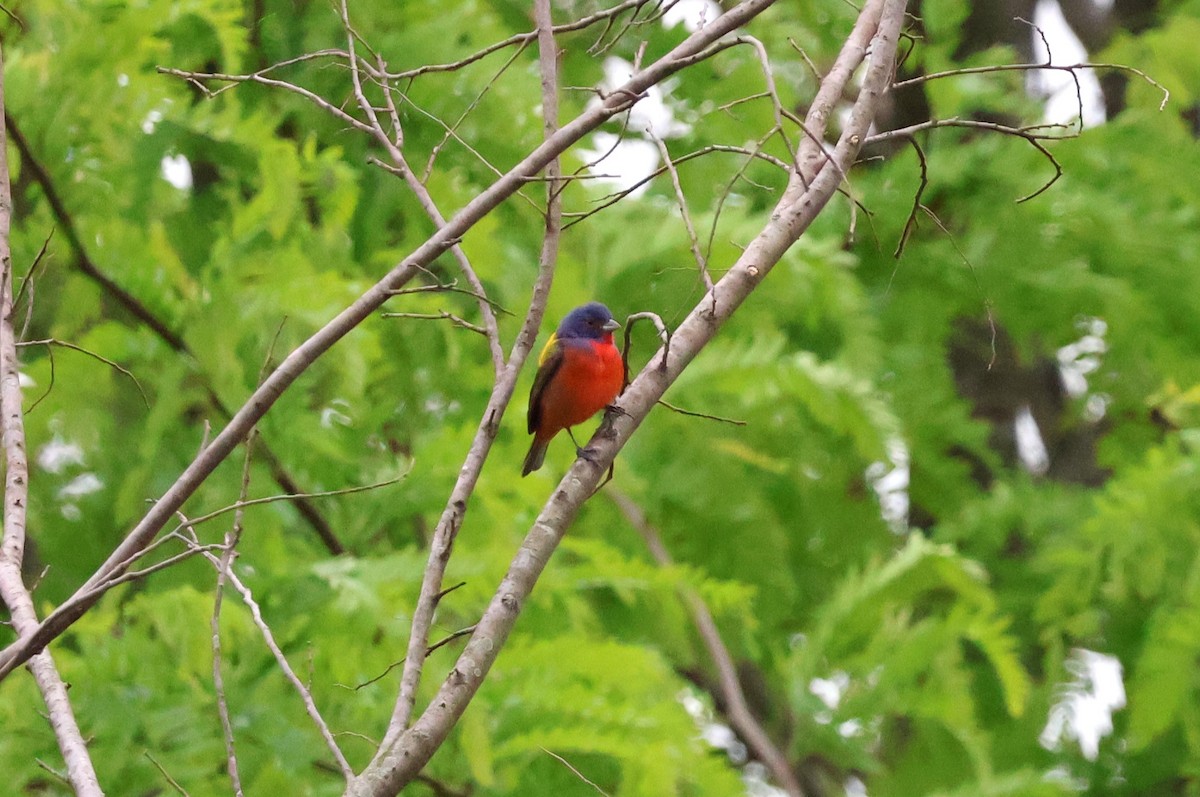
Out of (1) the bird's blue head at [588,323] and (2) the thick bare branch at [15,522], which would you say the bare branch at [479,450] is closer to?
(2) the thick bare branch at [15,522]

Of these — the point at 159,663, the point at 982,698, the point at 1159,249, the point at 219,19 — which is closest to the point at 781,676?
the point at 982,698

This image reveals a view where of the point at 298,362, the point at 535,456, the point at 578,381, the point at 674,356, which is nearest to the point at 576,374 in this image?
the point at 578,381

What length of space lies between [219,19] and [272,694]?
262 cm

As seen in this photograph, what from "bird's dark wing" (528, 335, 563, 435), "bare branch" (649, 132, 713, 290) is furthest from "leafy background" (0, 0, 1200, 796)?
"bare branch" (649, 132, 713, 290)

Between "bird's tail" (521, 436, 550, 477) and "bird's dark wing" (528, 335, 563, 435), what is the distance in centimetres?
12

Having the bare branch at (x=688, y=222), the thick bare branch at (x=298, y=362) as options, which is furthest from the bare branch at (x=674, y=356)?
the thick bare branch at (x=298, y=362)

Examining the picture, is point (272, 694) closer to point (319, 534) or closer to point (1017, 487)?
point (319, 534)

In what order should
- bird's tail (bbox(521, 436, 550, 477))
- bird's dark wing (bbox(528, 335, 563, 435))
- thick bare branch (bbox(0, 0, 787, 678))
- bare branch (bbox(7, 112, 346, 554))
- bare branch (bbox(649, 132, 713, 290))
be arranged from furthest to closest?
1. bird's tail (bbox(521, 436, 550, 477))
2. bird's dark wing (bbox(528, 335, 563, 435))
3. bare branch (bbox(7, 112, 346, 554))
4. bare branch (bbox(649, 132, 713, 290))
5. thick bare branch (bbox(0, 0, 787, 678))

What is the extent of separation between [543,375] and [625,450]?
89cm

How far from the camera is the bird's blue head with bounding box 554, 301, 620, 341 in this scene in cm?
568

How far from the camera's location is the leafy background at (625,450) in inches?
195

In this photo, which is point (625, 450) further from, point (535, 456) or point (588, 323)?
point (588, 323)

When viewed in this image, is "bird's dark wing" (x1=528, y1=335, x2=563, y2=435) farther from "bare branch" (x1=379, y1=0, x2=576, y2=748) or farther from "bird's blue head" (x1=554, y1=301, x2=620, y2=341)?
"bare branch" (x1=379, y1=0, x2=576, y2=748)

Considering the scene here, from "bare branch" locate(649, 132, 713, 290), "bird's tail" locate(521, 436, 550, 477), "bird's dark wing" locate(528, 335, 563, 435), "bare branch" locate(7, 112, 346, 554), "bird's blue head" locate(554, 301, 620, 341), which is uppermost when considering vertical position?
"bare branch" locate(649, 132, 713, 290)
